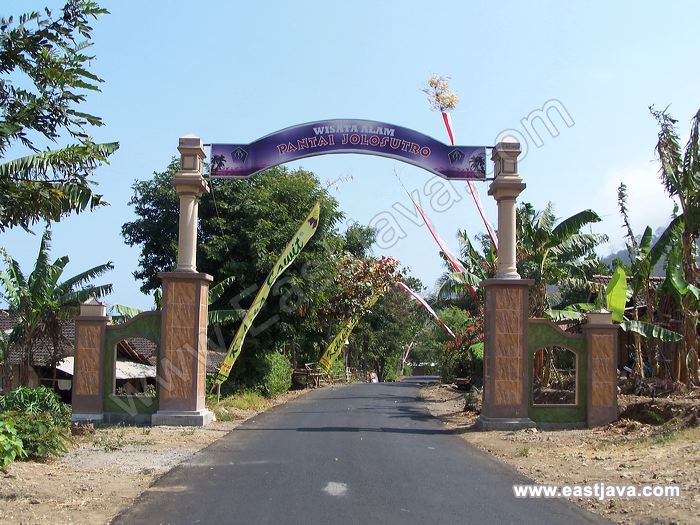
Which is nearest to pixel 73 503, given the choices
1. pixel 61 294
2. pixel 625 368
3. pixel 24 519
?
pixel 24 519

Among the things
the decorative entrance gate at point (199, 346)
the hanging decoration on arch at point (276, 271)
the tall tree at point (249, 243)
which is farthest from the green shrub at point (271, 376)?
the decorative entrance gate at point (199, 346)

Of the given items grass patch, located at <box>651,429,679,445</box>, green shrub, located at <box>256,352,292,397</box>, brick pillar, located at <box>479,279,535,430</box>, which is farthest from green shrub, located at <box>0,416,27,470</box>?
green shrub, located at <box>256,352,292,397</box>

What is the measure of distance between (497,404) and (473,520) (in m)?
9.30

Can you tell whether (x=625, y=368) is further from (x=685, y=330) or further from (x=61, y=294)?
(x=61, y=294)

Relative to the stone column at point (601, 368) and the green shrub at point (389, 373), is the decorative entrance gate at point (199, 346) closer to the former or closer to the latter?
the stone column at point (601, 368)

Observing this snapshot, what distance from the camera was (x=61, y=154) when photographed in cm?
893

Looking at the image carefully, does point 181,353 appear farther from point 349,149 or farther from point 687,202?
point 687,202

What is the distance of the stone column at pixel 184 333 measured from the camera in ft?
54.6

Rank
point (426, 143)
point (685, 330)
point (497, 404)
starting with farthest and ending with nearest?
Answer: point (685, 330)
point (426, 143)
point (497, 404)

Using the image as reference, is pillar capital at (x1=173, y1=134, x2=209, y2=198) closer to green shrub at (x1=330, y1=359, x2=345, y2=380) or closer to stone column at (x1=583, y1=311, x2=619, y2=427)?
stone column at (x1=583, y1=311, x2=619, y2=427)

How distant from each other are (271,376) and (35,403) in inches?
509

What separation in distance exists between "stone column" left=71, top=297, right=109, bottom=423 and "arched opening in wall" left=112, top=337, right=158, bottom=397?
24.8ft

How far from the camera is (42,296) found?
70.4 ft

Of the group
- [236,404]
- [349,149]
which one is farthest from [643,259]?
[236,404]
